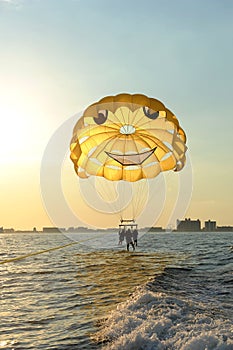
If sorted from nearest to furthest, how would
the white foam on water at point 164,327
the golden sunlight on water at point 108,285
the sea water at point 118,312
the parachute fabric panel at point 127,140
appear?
the white foam on water at point 164,327 → the sea water at point 118,312 → the golden sunlight on water at point 108,285 → the parachute fabric panel at point 127,140

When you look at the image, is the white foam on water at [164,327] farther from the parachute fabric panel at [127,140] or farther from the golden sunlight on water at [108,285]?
the parachute fabric panel at [127,140]

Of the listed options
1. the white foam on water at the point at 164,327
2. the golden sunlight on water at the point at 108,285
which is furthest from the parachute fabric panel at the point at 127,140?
the white foam on water at the point at 164,327

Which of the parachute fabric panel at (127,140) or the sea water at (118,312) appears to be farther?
the parachute fabric panel at (127,140)

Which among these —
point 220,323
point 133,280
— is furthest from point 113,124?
point 220,323

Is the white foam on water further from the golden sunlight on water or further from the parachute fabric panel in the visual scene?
the parachute fabric panel

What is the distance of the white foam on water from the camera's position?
7.07 metres

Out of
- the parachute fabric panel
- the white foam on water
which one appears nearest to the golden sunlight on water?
the white foam on water

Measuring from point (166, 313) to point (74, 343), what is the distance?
240cm

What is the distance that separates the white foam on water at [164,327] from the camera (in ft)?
23.2

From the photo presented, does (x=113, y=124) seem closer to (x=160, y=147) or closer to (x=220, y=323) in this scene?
(x=160, y=147)

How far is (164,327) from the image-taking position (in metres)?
8.08

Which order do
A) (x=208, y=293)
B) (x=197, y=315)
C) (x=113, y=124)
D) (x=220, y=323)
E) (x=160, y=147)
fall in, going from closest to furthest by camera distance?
1. (x=220, y=323)
2. (x=197, y=315)
3. (x=208, y=293)
4. (x=113, y=124)
5. (x=160, y=147)

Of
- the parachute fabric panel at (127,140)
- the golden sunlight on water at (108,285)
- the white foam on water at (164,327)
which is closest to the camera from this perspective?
the white foam on water at (164,327)

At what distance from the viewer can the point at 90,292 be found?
13.2 metres
